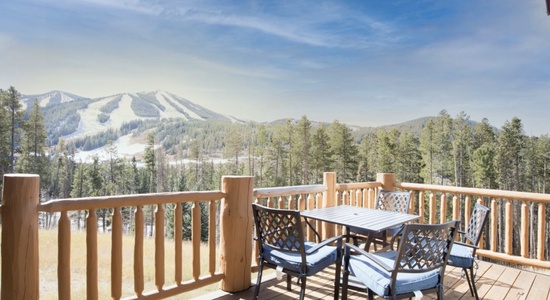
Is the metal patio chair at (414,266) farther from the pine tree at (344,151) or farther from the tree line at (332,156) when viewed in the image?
the pine tree at (344,151)

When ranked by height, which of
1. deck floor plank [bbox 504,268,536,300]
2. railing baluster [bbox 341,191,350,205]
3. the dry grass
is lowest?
the dry grass

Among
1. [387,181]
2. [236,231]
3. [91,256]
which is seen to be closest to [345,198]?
[387,181]

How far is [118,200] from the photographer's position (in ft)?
7.77

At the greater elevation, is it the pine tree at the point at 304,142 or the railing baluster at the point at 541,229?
the pine tree at the point at 304,142

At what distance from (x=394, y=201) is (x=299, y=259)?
210 centimetres

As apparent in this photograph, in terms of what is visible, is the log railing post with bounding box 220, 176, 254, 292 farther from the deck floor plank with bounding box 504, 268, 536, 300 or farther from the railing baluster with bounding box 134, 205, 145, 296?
the deck floor plank with bounding box 504, 268, 536, 300

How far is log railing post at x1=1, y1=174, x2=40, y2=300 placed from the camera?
2.01m

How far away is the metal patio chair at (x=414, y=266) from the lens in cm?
208

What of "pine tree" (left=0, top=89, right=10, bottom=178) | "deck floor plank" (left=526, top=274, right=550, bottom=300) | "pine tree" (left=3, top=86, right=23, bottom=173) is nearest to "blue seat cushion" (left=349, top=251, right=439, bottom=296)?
"deck floor plank" (left=526, top=274, right=550, bottom=300)

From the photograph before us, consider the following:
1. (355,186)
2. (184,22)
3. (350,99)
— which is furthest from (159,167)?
(355,186)

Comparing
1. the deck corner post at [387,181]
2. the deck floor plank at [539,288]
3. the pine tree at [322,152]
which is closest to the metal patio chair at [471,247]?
the deck floor plank at [539,288]

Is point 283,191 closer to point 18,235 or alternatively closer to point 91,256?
point 91,256

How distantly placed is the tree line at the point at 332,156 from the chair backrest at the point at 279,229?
26774 mm

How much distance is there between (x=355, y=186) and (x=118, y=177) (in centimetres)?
4071
